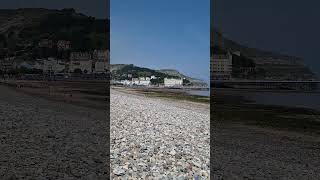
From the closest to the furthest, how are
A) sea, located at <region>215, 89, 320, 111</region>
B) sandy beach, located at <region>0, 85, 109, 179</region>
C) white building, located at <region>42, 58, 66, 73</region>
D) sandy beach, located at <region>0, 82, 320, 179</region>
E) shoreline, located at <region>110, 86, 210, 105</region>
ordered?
sandy beach, located at <region>0, 85, 109, 179</region>
sandy beach, located at <region>0, 82, 320, 179</region>
white building, located at <region>42, 58, 66, 73</region>
sea, located at <region>215, 89, 320, 111</region>
shoreline, located at <region>110, 86, 210, 105</region>

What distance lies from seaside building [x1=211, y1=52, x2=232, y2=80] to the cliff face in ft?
0.49

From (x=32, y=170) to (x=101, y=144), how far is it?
0.90 m

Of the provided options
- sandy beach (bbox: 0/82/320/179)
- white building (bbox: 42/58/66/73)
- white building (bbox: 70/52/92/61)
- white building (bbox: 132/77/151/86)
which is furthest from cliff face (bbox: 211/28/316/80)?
white building (bbox: 132/77/151/86)

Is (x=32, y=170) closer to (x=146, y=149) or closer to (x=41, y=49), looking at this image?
(x=41, y=49)

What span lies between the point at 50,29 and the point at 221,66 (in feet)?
9.34

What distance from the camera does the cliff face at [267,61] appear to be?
6.08 metres

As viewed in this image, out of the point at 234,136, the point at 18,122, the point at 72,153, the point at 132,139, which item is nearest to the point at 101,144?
the point at 72,153

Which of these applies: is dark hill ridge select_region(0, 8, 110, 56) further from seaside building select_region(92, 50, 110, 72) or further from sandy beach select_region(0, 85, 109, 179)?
sandy beach select_region(0, 85, 109, 179)

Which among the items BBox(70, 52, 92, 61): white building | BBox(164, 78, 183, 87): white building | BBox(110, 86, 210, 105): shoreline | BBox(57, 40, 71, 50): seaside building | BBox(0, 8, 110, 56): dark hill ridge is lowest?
BBox(110, 86, 210, 105): shoreline

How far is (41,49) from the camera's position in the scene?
5078 millimetres

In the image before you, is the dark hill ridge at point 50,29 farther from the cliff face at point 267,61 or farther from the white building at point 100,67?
the cliff face at point 267,61

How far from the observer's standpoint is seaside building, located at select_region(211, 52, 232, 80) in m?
6.44

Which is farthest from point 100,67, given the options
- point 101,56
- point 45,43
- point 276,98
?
point 276,98

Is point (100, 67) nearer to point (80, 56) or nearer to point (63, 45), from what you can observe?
point (80, 56)
